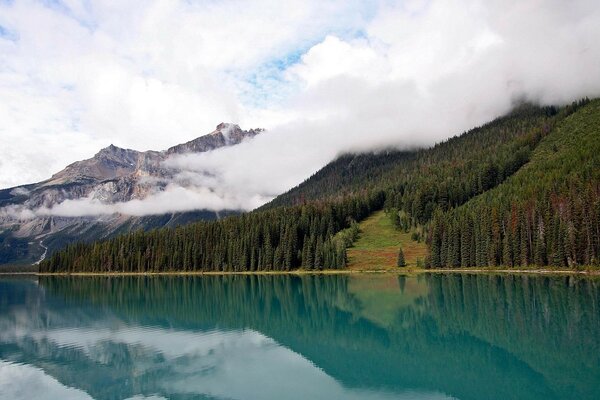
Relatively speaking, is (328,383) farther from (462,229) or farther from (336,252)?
(336,252)

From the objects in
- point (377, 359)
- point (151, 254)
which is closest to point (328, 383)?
point (377, 359)

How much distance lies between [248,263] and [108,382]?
137 meters

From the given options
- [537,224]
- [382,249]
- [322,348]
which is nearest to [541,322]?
[322,348]

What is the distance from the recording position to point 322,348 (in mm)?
46812

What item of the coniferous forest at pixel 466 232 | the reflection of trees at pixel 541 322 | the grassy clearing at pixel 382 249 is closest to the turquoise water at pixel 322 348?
the reflection of trees at pixel 541 322

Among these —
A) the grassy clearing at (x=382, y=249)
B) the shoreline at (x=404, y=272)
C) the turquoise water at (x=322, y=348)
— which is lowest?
the turquoise water at (x=322, y=348)

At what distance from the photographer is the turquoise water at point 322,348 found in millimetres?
33250

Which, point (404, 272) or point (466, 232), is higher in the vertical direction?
point (466, 232)

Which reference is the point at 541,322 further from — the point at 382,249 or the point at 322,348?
the point at 382,249

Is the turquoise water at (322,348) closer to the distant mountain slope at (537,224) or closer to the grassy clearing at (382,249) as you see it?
the distant mountain slope at (537,224)

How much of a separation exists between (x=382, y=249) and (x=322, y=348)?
127762 mm

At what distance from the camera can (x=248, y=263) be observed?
17488 centimetres

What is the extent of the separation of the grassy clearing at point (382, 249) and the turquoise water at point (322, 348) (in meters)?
71.0

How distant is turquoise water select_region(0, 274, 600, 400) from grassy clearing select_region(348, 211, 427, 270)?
71.0 metres
